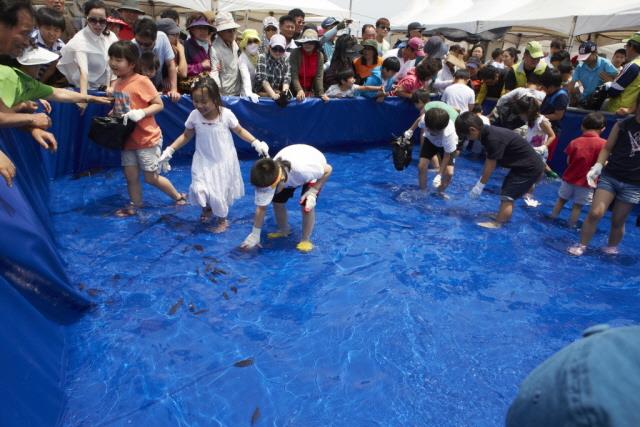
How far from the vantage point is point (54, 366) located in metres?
2.54

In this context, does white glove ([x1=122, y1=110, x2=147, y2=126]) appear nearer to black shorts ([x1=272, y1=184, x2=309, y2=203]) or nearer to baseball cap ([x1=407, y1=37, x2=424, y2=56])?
black shorts ([x1=272, y1=184, x2=309, y2=203])

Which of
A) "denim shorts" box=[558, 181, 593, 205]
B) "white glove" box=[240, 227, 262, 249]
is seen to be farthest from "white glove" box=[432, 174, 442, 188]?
"white glove" box=[240, 227, 262, 249]

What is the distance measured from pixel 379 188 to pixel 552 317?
3.30m

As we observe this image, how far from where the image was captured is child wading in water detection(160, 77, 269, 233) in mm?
4570

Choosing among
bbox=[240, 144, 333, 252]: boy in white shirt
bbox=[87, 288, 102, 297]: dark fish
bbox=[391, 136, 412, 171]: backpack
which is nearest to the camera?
bbox=[87, 288, 102, 297]: dark fish

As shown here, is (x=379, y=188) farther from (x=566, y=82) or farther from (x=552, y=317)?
(x=566, y=82)

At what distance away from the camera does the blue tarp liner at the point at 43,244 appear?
208cm

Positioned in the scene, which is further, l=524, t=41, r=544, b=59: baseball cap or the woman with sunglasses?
l=524, t=41, r=544, b=59: baseball cap

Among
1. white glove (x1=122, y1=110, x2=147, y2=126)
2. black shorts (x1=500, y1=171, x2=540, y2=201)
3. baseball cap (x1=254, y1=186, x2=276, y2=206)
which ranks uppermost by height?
white glove (x1=122, y1=110, x2=147, y2=126)

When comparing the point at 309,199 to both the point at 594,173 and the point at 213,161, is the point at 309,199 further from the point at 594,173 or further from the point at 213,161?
the point at 594,173

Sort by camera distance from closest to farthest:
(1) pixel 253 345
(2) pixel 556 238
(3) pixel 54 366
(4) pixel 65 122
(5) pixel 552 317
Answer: (3) pixel 54 366 → (1) pixel 253 345 → (5) pixel 552 317 → (2) pixel 556 238 → (4) pixel 65 122

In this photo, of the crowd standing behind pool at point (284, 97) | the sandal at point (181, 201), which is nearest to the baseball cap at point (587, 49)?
the crowd standing behind pool at point (284, 97)

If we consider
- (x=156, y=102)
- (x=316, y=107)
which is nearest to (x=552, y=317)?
(x=156, y=102)

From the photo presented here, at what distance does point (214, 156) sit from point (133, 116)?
88 centimetres
